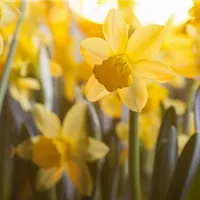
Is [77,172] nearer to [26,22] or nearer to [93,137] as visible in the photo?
[93,137]

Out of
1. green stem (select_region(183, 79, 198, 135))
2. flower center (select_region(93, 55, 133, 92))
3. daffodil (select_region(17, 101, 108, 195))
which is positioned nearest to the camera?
flower center (select_region(93, 55, 133, 92))

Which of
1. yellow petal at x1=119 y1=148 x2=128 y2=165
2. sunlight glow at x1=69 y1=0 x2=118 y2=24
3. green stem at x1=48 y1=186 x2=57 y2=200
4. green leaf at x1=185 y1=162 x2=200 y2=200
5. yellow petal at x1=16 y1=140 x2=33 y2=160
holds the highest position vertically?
sunlight glow at x1=69 y1=0 x2=118 y2=24

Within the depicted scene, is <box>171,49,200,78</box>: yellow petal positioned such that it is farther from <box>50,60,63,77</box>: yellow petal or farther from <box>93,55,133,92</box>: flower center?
<box>50,60,63,77</box>: yellow petal

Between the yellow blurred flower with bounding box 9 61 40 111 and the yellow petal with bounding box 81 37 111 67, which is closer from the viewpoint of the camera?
the yellow petal with bounding box 81 37 111 67

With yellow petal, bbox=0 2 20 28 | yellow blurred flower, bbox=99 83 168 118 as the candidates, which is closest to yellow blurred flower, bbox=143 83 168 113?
yellow blurred flower, bbox=99 83 168 118

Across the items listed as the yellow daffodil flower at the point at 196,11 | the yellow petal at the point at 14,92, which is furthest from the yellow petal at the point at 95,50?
the yellow petal at the point at 14,92

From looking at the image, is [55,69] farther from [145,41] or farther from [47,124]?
[145,41]

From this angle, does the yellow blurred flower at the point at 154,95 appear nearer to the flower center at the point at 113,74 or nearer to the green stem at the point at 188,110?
the green stem at the point at 188,110
